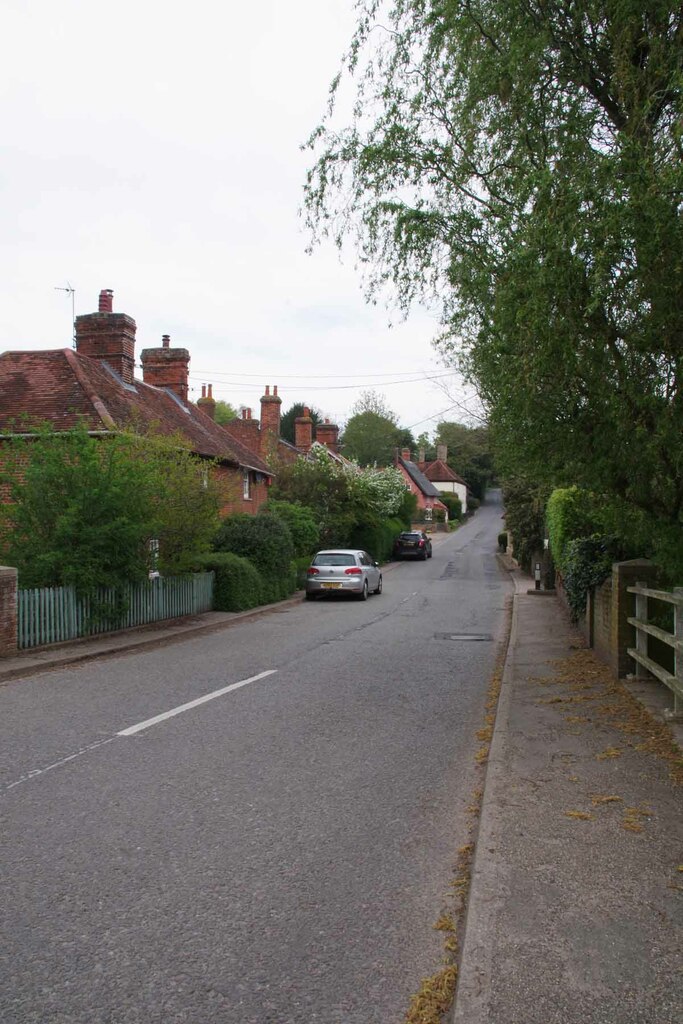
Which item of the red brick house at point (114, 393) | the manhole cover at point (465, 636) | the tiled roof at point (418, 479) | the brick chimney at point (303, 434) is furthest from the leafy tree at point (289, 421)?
the manhole cover at point (465, 636)

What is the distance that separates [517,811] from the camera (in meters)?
5.45

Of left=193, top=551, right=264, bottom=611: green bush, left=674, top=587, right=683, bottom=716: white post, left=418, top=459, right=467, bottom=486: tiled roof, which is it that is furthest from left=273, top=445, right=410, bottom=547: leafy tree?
left=418, top=459, right=467, bottom=486: tiled roof

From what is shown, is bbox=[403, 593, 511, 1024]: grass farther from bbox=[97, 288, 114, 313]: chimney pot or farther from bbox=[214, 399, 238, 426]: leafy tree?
bbox=[214, 399, 238, 426]: leafy tree

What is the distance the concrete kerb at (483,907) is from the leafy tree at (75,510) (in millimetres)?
9601

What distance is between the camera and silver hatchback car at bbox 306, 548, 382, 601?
25.5 meters

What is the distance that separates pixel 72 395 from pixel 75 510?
418 inches

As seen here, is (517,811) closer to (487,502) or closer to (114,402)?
(114,402)

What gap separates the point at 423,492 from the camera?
296 ft

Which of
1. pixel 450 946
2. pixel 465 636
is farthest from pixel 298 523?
pixel 450 946

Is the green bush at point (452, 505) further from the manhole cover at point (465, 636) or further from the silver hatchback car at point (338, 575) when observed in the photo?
the manhole cover at point (465, 636)

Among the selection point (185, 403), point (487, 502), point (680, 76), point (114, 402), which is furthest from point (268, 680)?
point (487, 502)

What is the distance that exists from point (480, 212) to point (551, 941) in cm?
782

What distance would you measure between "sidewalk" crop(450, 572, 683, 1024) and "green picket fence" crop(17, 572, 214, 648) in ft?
27.1

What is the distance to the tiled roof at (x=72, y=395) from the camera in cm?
2266
